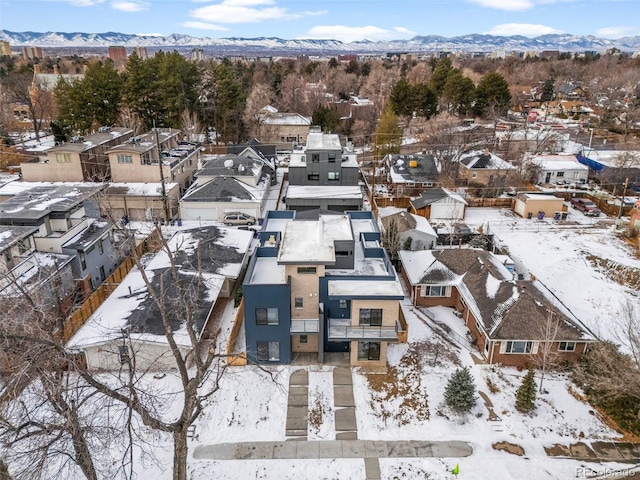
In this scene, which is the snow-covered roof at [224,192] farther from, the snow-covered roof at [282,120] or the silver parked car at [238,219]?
the snow-covered roof at [282,120]

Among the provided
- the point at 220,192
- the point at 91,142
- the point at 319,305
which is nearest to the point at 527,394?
the point at 319,305

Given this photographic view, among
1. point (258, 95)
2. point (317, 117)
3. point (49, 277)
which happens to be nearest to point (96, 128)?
point (258, 95)

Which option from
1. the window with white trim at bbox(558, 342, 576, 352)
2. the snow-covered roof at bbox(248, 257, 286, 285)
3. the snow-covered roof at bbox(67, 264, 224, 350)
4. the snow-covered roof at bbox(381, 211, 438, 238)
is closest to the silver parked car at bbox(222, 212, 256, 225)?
the snow-covered roof at bbox(381, 211, 438, 238)

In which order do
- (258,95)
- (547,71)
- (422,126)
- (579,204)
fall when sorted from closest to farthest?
(579,204), (422,126), (258,95), (547,71)

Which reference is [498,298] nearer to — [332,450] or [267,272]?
[332,450]

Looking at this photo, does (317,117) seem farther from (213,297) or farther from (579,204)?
(213,297)

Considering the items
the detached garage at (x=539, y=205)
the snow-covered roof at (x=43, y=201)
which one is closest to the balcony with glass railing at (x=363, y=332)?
the snow-covered roof at (x=43, y=201)

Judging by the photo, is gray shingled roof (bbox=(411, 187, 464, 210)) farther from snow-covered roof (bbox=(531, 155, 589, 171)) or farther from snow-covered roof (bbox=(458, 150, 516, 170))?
snow-covered roof (bbox=(531, 155, 589, 171))
